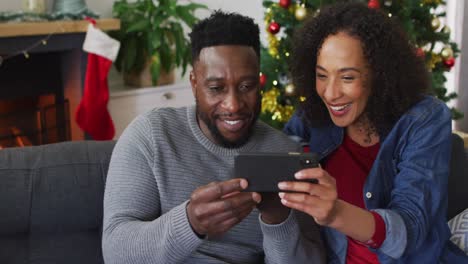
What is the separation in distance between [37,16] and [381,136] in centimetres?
222

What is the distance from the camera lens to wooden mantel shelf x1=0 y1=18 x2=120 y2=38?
2.86 meters

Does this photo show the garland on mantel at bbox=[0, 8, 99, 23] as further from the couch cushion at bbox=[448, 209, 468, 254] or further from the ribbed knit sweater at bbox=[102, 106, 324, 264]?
the couch cushion at bbox=[448, 209, 468, 254]

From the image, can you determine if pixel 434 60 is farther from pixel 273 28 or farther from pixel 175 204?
pixel 175 204

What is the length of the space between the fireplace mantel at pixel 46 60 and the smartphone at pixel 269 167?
217cm

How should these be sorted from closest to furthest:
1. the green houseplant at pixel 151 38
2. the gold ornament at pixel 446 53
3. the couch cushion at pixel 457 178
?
the couch cushion at pixel 457 178
the gold ornament at pixel 446 53
the green houseplant at pixel 151 38

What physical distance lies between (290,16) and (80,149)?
135cm

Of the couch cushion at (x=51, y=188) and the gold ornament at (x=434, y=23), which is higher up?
the gold ornament at (x=434, y=23)

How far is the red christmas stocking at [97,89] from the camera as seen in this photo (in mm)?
3148

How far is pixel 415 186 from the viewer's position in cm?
121

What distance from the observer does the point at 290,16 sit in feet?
8.56

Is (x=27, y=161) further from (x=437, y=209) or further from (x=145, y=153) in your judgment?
(x=437, y=209)

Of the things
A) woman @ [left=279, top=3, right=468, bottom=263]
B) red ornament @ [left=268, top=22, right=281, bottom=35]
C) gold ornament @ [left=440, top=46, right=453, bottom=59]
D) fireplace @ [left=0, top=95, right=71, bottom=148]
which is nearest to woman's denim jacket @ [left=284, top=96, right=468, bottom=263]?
woman @ [left=279, top=3, right=468, bottom=263]

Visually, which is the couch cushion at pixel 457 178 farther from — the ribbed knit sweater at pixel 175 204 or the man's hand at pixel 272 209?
the man's hand at pixel 272 209

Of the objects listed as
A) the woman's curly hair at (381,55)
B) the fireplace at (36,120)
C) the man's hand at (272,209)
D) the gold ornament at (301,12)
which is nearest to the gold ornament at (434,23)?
the gold ornament at (301,12)
